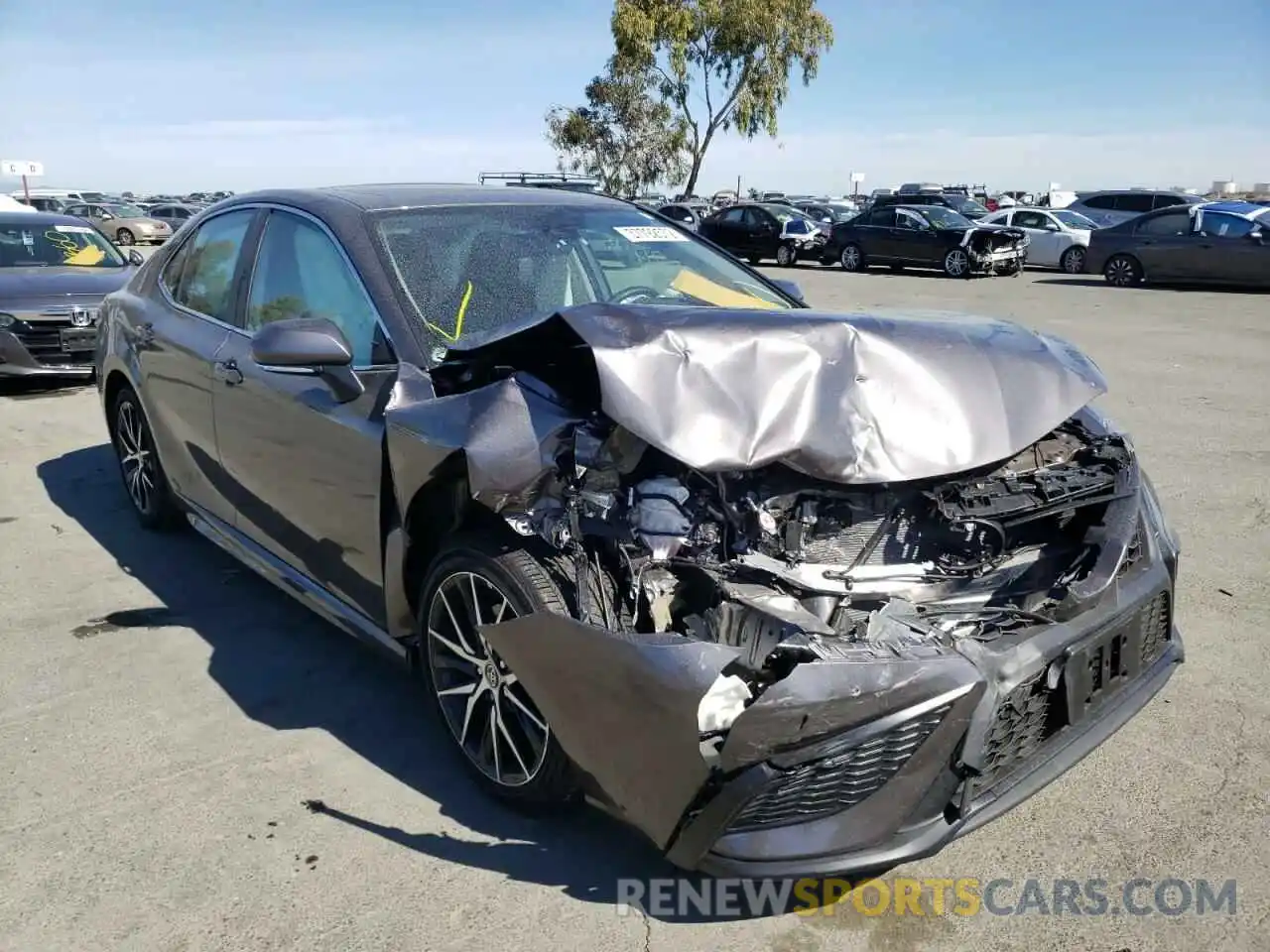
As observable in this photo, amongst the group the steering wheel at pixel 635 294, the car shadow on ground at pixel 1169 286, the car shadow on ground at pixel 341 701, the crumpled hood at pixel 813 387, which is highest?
the steering wheel at pixel 635 294

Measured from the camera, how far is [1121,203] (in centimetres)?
2697

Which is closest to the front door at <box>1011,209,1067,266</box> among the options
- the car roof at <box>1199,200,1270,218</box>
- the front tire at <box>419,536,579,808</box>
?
the car roof at <box>1199,200,1270,218</box>

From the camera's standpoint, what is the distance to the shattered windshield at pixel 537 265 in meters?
3.46

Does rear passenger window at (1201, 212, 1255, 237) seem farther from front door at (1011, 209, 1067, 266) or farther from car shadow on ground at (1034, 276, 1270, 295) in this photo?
front door at (1011, 209, 1067, 266)

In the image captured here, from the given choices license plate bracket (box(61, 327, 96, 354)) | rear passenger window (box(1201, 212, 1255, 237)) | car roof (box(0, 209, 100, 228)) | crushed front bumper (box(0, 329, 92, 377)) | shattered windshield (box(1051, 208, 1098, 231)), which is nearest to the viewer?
crushed front bumper (box(0, 329, 92, 377))

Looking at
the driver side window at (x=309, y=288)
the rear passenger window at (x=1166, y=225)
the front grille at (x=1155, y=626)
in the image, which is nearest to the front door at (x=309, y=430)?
the driver side window at (x=309, y=288)

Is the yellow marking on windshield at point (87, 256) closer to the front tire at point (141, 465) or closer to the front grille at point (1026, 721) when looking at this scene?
the front tire at point (141, 465)

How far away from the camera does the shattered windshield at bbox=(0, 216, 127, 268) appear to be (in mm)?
9914

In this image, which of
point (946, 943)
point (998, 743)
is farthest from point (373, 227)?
point (946, 943)

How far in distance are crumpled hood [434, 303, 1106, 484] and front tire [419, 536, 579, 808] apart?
511 mm

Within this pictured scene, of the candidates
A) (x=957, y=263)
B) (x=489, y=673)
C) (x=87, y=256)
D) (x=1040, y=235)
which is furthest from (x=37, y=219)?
(x=1040, y=235)

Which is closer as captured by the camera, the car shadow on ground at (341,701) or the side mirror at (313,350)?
the car shadow on ground at (341,701)

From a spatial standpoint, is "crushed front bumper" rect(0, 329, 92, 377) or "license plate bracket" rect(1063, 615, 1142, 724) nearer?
"license plate bracket" rect(1063, 615, 1142, 724)

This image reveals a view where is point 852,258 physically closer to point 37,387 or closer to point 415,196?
point 37,387
